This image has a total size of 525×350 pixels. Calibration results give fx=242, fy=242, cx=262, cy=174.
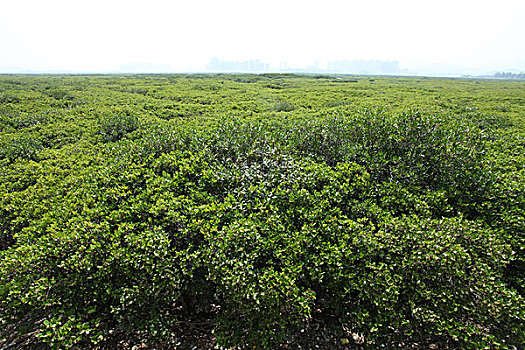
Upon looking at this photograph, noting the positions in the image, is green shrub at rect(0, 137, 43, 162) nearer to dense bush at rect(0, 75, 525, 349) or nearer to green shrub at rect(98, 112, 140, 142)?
green shrub at rect(98, 112, 140, 142)

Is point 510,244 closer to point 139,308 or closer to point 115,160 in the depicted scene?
point 139,308

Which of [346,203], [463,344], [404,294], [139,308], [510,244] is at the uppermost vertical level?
[346,203]

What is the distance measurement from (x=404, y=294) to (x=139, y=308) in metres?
4.83

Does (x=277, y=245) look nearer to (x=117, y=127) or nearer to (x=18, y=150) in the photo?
(x=117, y=127)

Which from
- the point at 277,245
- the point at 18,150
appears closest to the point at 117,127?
the point at 18,150

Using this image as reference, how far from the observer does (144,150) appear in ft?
21.9

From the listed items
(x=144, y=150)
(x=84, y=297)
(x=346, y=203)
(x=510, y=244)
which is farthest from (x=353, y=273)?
(x=144, y=150)

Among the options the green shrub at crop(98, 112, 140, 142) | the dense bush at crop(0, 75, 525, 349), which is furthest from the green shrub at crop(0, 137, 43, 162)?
the dense bush at crop(0, 75, 525, 349)

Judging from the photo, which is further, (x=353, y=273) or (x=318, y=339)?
(x=318, y=339)

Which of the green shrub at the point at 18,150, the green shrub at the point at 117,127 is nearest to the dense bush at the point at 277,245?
the green shrub at the point at 18,150

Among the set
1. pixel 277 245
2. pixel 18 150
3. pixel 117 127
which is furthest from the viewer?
pixel 117 127

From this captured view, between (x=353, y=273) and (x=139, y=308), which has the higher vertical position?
(x=353, y=273)

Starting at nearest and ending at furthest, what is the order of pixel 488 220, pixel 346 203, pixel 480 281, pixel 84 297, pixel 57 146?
pixel 480 281
pixel 84 297
pixel 488 220
pixel 346 203
pixel 57 146

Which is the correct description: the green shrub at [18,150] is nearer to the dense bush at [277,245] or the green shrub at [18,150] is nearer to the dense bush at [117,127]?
the dense bush at [117,127]
